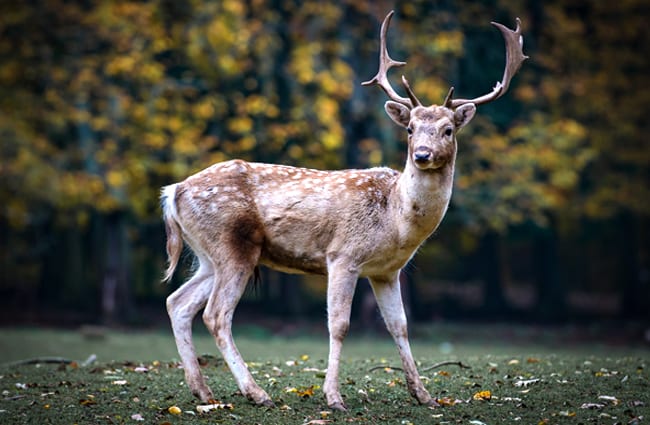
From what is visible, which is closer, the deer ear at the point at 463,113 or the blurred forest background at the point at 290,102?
the deer ear at the point at 463,113

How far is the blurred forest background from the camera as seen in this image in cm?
2003

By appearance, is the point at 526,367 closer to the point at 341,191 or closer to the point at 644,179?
the point at 341,191

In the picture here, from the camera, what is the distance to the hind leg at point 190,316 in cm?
769

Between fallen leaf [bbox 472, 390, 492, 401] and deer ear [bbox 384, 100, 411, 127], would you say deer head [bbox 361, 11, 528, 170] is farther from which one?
fallen leaf [bbox 472, 390, 492, 401]

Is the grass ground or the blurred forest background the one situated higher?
the blurred forest background

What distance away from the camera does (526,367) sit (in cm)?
942

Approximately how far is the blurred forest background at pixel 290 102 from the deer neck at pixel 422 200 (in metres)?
10.9

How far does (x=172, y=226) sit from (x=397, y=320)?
2049mm

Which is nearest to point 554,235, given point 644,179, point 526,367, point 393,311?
point 644,179

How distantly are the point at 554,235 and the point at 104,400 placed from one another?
19.7 metres

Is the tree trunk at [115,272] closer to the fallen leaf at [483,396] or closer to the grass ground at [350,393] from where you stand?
the grass ground at [350,393]

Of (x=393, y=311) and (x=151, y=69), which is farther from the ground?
(x=151, y=69)

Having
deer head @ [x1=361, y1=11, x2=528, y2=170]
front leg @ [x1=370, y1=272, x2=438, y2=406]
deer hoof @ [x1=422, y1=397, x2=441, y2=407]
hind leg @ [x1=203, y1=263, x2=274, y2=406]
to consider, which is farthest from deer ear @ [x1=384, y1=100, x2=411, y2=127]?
deer hoof @ [x1=422, y1=397, x2=441, y2=407]

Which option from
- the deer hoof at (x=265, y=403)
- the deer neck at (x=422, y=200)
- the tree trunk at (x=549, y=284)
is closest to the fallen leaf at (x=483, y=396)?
the deer neck at (x=422, y=200)
